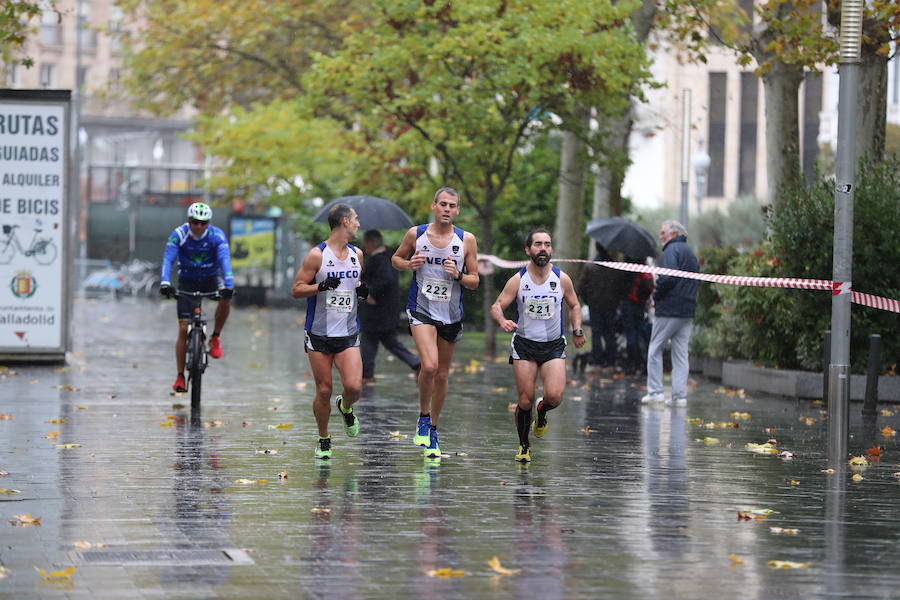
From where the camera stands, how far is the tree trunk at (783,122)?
24.2 meters

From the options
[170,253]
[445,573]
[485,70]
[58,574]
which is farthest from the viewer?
[485,70]

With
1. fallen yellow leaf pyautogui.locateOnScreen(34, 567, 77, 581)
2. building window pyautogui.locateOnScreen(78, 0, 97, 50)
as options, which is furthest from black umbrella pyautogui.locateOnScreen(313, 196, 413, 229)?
building window pyautogui.locateOnScreen(78, 0, 97, 50)

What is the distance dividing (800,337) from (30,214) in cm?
908

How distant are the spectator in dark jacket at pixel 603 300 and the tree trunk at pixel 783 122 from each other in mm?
3820

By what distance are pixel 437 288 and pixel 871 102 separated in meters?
10.8

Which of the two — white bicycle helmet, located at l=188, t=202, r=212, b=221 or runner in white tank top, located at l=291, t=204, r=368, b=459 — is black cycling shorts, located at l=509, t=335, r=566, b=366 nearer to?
runner in white tank top, located at l=291, t=204, r=368, b=459

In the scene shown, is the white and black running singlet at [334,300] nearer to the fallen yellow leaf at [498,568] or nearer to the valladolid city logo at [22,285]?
the fallen yellow leaf at [498,568]

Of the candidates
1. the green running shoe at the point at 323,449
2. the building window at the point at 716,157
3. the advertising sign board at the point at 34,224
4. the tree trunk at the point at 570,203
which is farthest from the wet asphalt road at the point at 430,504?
the building window at the point at 716,157

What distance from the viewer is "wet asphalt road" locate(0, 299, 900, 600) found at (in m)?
7.27

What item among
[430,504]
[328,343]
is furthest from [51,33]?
[430,504]

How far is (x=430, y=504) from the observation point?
30.9ft

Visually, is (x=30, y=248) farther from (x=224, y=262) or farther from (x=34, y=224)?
(x=224, y=262)

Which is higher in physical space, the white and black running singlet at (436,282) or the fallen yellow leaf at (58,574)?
the white and black running singlet at (436,282)

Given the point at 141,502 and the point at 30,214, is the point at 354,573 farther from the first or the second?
the point at 30,214
